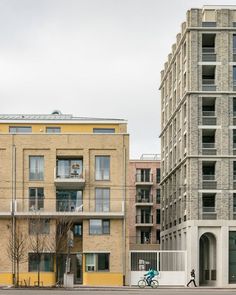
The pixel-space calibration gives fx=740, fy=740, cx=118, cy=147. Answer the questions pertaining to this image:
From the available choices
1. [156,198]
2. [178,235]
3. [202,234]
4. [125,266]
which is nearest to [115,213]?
[125,266]

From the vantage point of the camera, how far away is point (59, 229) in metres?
60.2

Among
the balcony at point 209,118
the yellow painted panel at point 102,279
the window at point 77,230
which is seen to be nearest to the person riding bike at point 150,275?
the yellow painted panel at point 102,279

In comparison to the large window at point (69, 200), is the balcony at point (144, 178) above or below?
above

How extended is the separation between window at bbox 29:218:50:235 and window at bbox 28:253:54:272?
1779 mm

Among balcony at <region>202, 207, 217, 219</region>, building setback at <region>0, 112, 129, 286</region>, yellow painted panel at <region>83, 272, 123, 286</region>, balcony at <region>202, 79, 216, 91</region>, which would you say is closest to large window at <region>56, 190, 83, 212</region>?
building setback at <region>0, 112, 129, 286</region>

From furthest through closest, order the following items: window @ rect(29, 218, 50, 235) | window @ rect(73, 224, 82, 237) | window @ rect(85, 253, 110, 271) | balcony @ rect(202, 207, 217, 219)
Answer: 1. balcony @ rect(202, 207, 217, 219)
2. window @ rect(73, 224, 82, 237)
3. window @ rect(85, 253, 110, 271)
4. window @ rect(29, 218, 50, 235)

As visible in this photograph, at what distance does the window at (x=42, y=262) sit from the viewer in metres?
59.8

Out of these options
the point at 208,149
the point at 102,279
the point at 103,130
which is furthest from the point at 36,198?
the point at 208,149

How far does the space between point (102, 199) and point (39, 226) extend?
18.5 feet

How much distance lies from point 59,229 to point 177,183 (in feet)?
68.7

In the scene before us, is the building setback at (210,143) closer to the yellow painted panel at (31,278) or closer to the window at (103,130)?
the window at (103,130)

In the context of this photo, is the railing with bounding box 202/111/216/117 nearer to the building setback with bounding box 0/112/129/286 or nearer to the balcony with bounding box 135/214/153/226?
the building setback with bounding box 0/112/129/286

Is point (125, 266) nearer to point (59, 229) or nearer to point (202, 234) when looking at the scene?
point (59, 229)

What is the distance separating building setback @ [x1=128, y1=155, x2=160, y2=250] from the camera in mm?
111375
